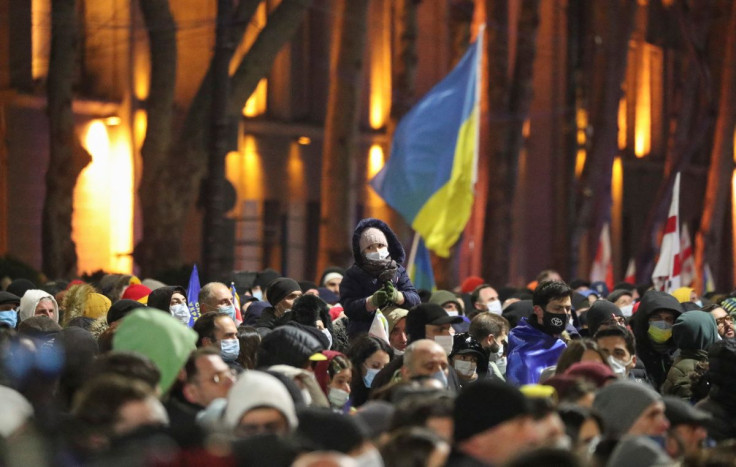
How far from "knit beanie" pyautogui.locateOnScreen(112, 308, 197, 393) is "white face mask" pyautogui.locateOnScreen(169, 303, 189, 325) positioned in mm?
2901

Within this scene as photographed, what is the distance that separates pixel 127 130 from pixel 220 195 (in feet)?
31.7

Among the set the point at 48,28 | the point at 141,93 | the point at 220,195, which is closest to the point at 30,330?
the point at 220,195

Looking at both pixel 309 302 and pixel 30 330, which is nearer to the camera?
pixel 30 330

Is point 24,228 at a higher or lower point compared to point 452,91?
lower

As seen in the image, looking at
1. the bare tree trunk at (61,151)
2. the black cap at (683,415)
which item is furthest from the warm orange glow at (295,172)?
the black cap at (683,415)

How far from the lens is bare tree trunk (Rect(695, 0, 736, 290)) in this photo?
32906mm

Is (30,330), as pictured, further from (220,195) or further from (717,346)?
(220,195)

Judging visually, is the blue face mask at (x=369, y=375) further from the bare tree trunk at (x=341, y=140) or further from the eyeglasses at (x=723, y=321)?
the bare tree trunk at (x=341, y=140)

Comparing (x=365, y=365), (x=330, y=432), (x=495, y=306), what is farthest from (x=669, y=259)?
(x=330, y=432)

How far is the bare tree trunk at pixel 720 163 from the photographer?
108 ft

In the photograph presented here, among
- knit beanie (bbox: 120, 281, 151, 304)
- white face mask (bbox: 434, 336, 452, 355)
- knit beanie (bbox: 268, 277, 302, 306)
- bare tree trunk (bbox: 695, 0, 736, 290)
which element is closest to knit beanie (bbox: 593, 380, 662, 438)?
white face mask (bbox: 434, 336, 452, 355)

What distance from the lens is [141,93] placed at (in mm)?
27828

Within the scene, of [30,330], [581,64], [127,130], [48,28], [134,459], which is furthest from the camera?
[581,64]

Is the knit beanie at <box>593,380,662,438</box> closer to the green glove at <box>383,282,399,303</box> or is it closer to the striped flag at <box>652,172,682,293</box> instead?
the green glove at <box>383,282,399,303</box>
